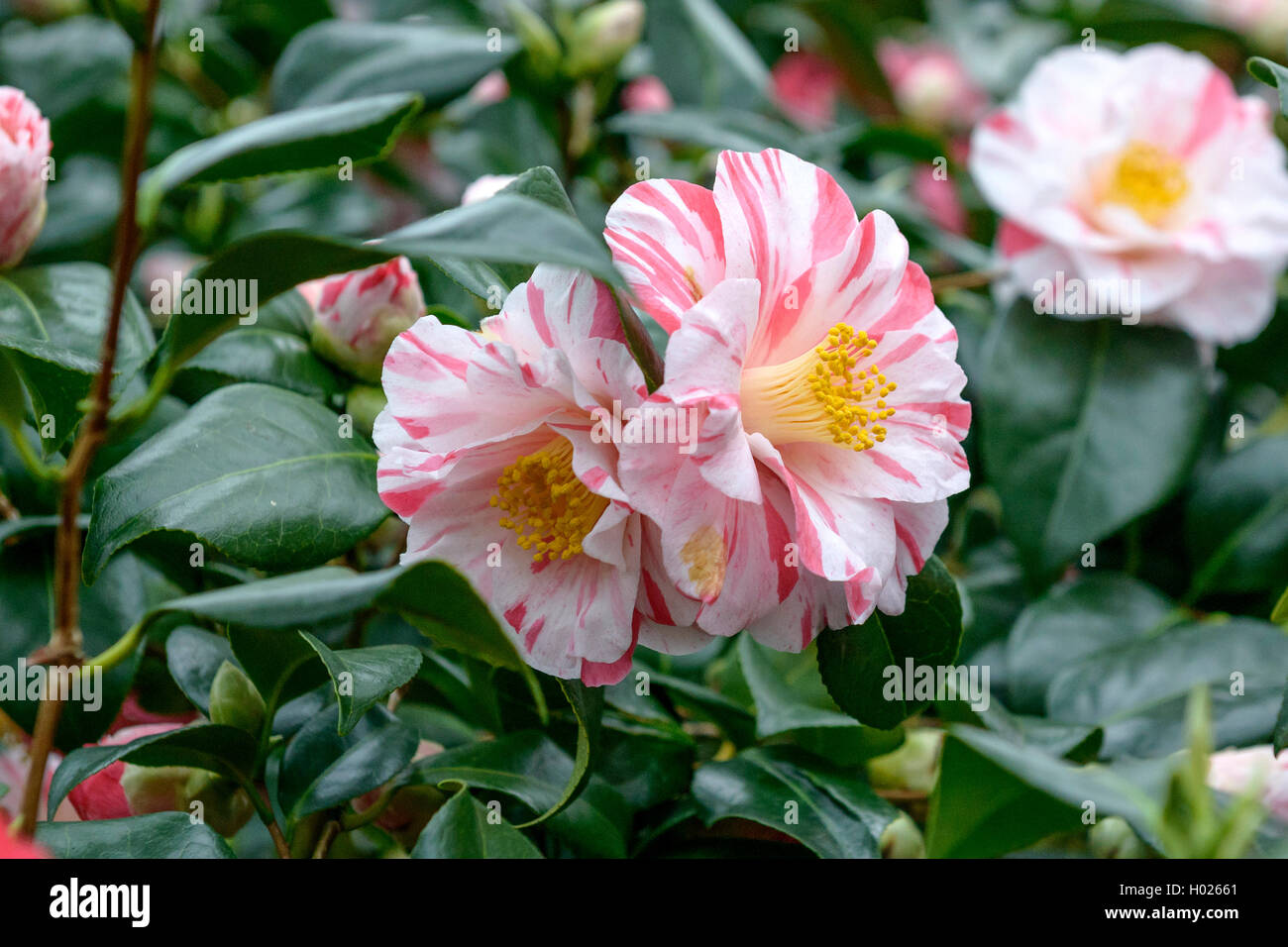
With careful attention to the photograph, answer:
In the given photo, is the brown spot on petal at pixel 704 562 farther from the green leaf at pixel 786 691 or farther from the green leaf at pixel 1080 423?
the green leaf at pixel 1080 423

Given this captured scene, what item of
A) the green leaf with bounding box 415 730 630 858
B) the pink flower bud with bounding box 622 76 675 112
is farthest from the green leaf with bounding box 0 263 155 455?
the pink flower bud with bounding box 622 76 675 112

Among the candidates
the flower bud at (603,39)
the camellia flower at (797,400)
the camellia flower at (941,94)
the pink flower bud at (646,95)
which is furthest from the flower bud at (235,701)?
the camellia flower at (941,94)

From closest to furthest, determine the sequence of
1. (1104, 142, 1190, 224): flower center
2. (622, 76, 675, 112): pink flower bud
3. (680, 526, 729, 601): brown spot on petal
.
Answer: (680, 526, 729, 601): brown spot on petal < (1104, 142, 1190, 224): flower center < (622, 76, 675, 112): pink flower bud

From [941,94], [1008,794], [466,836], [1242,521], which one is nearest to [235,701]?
[466,836]

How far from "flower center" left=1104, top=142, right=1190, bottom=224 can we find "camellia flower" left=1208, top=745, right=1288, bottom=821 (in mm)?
498

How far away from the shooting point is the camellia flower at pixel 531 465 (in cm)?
50

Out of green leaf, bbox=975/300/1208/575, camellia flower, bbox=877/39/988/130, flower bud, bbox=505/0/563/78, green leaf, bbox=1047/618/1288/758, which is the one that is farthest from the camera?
camellia flower, bbox=877/39/988/130

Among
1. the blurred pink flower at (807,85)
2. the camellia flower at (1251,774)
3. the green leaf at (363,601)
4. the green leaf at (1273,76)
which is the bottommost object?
the camellia flower at (1251,774)

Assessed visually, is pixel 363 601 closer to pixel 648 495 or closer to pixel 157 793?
pixel 648 495

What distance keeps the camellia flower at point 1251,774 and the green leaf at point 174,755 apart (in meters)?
0.53

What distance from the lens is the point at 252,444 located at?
0.61 metres

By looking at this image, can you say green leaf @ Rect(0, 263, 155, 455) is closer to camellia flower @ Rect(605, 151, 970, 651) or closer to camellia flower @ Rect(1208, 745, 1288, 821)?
camellia flower @ Rect(605, 151, 970, 651)

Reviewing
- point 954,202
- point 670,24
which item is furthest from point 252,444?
point 954,202

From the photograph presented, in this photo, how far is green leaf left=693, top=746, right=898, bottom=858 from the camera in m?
0.60
